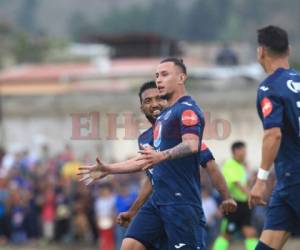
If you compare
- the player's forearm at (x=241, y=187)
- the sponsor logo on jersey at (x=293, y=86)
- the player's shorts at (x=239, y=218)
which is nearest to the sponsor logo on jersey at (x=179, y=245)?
the sponsor logo on jersey at (x=293, y=86)

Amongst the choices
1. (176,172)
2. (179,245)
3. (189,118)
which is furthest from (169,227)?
(189,118)

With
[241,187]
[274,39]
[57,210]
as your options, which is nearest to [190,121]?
[274,39]

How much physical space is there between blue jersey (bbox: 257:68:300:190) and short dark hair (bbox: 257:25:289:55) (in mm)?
183

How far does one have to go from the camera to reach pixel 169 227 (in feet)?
29.7

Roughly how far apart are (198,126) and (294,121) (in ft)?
2.74

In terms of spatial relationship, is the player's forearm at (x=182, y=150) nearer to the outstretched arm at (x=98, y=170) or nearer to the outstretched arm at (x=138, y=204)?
the outstretched arm at (x=98, y=170)

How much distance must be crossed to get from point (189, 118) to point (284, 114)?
0.82 metres

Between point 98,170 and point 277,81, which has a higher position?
point 277,81

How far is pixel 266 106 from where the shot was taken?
342 inches

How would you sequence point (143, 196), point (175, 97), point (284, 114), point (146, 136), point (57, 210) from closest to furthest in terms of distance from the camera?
point (284, 114) < point (175, 97) < point (146, 136) < point (143, 196) < point (57, 210)

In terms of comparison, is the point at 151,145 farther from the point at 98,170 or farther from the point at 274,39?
the point at 274,39

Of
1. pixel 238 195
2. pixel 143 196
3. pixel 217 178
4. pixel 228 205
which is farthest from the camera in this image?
pixel 238 195

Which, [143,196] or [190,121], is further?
[143,196]

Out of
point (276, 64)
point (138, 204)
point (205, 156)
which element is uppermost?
point (276, 64)
